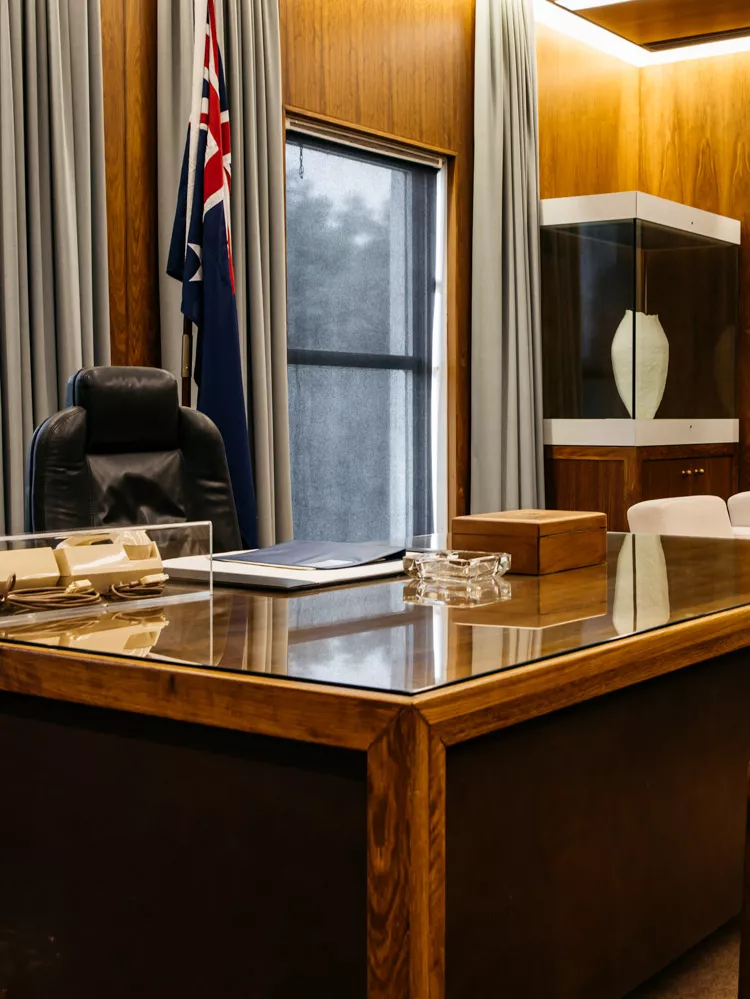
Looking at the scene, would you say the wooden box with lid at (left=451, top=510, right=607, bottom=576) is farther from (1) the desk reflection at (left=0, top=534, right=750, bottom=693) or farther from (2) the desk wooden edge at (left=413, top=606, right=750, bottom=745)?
(2) the desk wooden edge at (left=413, top=606, right=750, bottom=745)

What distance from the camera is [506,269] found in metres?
5.84

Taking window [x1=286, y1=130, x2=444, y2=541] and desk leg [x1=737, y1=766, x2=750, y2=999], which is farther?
window [x1=286, y1=130, x2=444, y2=541]

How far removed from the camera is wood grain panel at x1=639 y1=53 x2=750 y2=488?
6.64 metres

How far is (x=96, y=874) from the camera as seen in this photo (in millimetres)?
1418

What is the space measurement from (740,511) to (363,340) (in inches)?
68.3

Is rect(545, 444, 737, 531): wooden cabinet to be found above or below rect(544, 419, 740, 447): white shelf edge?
below

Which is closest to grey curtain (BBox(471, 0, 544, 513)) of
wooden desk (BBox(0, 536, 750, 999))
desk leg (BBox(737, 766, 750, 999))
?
wooden desk (BBox(0, 536, 750, 999))

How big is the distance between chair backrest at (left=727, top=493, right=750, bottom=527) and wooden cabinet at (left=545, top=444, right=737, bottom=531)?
1.05 meters

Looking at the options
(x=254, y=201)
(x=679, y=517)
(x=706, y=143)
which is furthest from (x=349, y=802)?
(x=706, y=143)

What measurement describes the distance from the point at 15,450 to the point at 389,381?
2.17 meters

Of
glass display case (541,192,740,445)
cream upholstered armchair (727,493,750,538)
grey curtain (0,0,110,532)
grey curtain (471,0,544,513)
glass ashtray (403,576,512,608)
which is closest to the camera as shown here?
glass ashtray (403,576,512,608)

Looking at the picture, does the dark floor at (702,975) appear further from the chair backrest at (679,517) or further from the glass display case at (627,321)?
the glass display case at (627,321)

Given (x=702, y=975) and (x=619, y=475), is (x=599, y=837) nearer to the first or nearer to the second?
(x=702, y=975)

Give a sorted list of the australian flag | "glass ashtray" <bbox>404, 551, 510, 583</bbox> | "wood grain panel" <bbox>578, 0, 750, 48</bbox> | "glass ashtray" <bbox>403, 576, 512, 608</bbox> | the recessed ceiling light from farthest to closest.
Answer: the recessed ceiling light, "wood grain panel" <bbox>578, 0, 750, 48</bbox>, the australian flag, "glass ashtray" <bbox>404, 551, 510, 583</bbox>, "glass ashtray" <bbox>403, 576, 512, 608</bbox>
